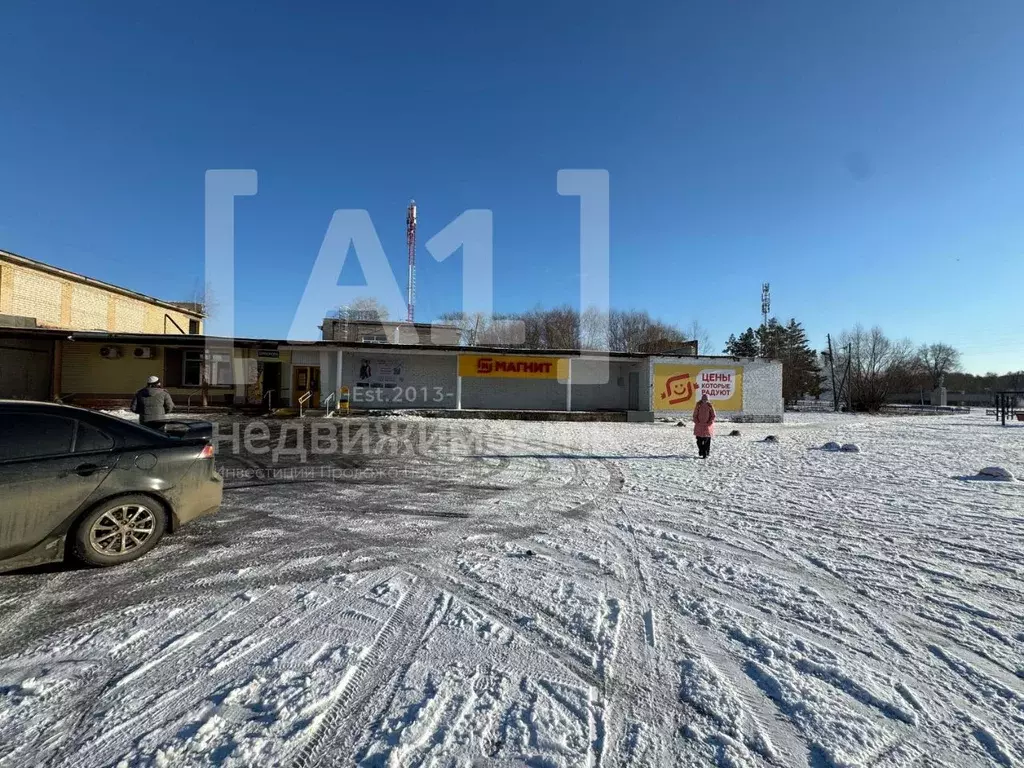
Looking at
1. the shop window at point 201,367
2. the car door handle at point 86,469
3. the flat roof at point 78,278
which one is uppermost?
the flat roof at point 78,278

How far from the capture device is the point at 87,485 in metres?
3.80

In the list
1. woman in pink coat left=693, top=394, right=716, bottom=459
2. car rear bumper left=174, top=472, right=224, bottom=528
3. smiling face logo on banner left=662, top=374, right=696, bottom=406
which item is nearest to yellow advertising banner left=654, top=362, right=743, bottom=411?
smiling face logo on banner left=662, top=374, right=696, bottom=406

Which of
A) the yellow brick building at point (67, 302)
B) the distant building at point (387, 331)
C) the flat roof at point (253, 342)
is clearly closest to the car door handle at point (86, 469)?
the flat roof at point (253, 342)

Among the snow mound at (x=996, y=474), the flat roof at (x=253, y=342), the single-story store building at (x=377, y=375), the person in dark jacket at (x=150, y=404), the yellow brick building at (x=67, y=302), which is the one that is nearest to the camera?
the snow mound at (x=996, y=474)

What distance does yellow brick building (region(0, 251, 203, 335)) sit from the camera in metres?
23.1

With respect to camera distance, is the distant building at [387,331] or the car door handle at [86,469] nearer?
the car door handle at [86,469]

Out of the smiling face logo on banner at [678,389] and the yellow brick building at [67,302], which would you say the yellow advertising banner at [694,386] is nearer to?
the smiling face logo on banner at [678,389]

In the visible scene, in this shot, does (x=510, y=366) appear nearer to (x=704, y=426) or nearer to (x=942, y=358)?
(x=704, y=426)

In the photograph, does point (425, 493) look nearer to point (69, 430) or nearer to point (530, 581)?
point (530, 581)

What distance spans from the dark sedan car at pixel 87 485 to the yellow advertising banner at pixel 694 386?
2231 centimetres

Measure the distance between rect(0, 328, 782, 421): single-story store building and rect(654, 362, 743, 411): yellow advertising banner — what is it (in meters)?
0.06

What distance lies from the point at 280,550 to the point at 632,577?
11.2ft

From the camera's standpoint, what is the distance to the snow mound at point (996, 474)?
8055 mm

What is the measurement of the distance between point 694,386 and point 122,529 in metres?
24.4
